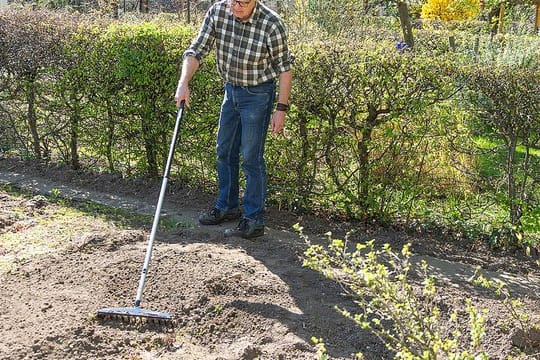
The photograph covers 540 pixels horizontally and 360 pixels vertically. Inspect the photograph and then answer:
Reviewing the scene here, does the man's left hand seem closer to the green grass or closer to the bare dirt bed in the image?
the bare dirt bed

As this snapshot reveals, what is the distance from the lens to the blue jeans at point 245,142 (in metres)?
4.76

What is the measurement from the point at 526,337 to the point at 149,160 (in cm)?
394

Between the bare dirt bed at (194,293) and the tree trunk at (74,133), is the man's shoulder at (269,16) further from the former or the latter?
the tree trunk at (74,133)

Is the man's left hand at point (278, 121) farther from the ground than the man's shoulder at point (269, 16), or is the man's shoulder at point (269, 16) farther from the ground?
the man's shoulder at point (269, 16)

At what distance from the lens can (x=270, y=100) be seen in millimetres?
4816

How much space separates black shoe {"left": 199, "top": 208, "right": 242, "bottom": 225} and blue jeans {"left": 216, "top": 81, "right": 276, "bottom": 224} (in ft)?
0.12

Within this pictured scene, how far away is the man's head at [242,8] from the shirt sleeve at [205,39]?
0.86 ft

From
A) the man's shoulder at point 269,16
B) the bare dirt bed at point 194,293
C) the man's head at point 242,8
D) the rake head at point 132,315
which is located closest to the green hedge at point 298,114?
the bare dirt bed at point 194,293

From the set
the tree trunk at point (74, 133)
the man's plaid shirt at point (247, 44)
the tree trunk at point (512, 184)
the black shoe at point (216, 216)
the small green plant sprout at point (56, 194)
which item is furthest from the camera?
the tree trunk at point (74, 133)

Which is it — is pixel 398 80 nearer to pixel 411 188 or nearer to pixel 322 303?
pixel 411 188

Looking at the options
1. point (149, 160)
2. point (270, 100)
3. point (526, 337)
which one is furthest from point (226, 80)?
point (526, 337)

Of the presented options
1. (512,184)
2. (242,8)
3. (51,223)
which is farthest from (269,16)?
(51,223)

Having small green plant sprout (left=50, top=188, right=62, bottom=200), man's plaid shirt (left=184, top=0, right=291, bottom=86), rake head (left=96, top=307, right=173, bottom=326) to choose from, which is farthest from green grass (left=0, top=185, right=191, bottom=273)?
man's plaid shirt (left=184, top=0, right=291, bottom=86)

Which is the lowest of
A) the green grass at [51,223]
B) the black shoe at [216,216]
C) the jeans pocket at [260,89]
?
the green grass at [51,223]
